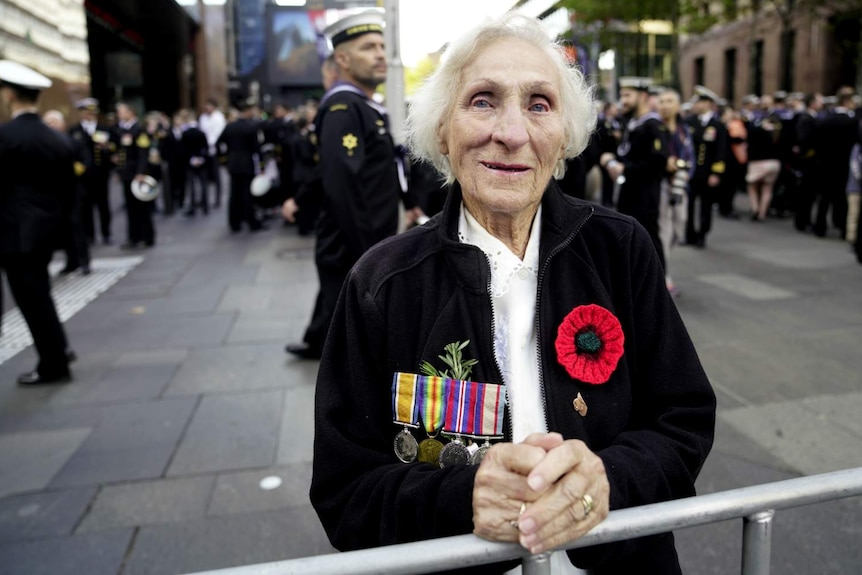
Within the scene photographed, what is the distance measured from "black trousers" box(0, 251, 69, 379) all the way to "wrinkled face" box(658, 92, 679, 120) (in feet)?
19.9

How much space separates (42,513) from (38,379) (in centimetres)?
217

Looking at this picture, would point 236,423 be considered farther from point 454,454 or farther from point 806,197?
point 806,197

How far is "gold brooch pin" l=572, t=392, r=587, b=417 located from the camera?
1474 mm

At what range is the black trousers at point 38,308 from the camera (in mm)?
5219

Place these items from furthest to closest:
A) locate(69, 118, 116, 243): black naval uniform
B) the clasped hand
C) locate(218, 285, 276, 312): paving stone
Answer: locate(69, 118, 116, 243): black naval uniform → locate(218, 285, 276, 312): paving stone → the clasped hand

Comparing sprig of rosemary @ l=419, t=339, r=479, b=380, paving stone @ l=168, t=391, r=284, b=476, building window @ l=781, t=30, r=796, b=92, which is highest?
building window @ l=781, t=30, r=796, b=92

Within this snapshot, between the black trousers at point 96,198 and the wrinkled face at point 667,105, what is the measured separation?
8.12m

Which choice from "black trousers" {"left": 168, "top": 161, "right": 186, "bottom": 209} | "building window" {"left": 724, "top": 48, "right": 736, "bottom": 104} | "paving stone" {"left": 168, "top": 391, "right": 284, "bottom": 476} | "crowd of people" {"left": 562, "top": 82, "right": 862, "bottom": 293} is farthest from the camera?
"building window" {"left": 724, "top": 48, "right": 736, "bottom": 104}

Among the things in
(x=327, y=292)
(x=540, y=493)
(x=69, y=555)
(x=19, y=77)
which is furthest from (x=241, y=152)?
(x=540, y=493)

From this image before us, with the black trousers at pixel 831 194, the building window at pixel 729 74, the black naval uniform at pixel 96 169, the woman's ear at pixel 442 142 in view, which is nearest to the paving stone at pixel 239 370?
the woman's ear at pixel 442 142

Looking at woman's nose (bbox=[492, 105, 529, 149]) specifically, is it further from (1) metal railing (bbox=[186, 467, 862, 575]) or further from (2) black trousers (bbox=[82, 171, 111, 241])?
(2) black trousers (bbox=[82, 171, 111, 241])

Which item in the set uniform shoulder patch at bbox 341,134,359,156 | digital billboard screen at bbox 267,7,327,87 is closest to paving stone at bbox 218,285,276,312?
uniform shoulder patch at bbox 341,134,359,156

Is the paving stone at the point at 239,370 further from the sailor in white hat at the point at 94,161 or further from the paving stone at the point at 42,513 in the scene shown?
the sailor in white hat at the point at 94,161

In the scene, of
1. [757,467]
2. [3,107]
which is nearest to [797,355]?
[757,467]
